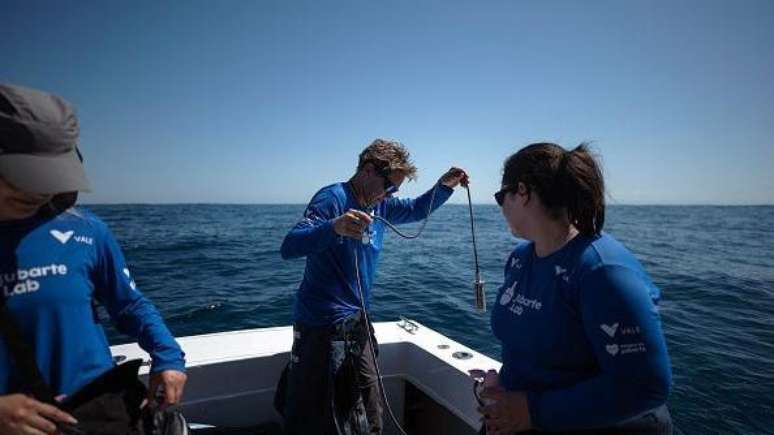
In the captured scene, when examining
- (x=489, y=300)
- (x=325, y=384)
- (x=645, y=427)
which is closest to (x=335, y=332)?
(x=325, y=384)

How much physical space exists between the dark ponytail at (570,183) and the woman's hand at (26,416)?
5.06ft

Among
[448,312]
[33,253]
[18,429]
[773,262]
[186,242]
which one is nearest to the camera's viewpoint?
[18,429]

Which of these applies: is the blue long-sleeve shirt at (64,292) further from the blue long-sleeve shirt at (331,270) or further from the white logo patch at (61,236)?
the blue long-sleeve shirt at (331,270)

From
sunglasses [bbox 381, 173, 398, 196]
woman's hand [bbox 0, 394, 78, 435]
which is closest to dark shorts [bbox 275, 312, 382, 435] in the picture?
sunglasses [bbox 381, 173, 398, 196]

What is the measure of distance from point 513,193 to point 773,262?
16811mm

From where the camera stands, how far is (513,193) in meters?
1.38

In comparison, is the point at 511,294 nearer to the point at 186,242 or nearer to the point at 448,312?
the point at 448,312

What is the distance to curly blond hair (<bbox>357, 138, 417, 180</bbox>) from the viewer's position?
89.7 inches

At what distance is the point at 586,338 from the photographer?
1.14 metres

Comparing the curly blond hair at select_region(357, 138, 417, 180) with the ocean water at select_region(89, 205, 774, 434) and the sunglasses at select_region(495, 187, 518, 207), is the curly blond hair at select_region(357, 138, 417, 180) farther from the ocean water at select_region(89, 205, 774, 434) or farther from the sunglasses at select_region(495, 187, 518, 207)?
the ocean water at select_region(89, 205, 774, 434)

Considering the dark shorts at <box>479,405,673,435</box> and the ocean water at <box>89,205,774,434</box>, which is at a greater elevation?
the dark shorts at <box>479,405,673,435</box>

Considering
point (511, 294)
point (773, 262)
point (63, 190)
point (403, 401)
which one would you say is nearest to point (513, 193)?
point (511, 294)

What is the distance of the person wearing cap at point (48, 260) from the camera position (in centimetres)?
99

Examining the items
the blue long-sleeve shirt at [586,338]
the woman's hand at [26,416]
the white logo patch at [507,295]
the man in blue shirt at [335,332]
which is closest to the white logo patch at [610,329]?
the blue long-sleeve shirt at [586,338]
